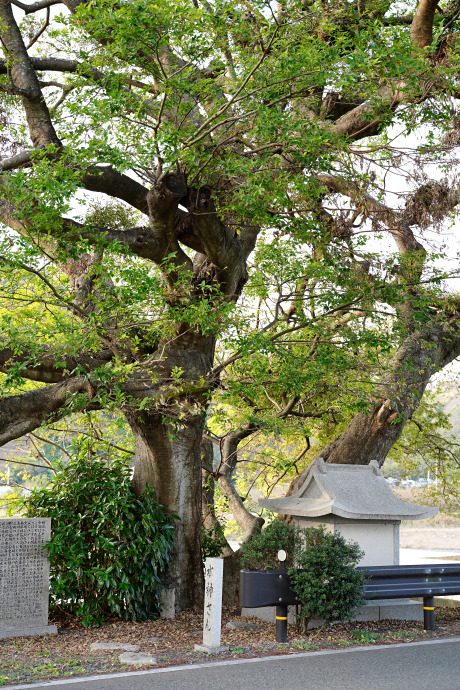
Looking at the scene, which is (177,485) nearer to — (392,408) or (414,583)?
(414,583)

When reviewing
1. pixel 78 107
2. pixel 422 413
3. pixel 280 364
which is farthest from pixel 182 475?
pixel 422 413

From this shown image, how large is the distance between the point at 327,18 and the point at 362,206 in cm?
279

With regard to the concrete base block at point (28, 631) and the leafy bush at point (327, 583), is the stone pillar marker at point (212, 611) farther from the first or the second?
the concrete base block at point (28, 631)

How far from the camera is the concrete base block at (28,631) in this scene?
27.8 feet

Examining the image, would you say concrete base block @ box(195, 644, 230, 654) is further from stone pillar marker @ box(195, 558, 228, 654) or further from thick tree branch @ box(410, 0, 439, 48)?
thick tree branch @ box(410, 0, 439, 48)

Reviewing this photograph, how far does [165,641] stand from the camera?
7.99 metres

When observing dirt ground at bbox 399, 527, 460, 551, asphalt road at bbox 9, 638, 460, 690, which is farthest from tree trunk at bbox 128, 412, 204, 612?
dirt ground at bbox 399, 527, 460, 551

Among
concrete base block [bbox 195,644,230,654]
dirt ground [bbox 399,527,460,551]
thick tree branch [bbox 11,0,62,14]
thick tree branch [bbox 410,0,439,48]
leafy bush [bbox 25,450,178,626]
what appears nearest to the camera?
concrete base block [bbox 195,644,230,654]

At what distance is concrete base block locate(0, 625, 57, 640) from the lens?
8.48 m

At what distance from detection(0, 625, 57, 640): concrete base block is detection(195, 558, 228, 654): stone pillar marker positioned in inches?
101

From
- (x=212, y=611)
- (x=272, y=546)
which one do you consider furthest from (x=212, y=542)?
(x=212, y=611)

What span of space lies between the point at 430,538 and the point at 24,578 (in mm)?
40965

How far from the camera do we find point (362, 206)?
10102 millimetres

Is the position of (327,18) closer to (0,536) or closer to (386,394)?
(386,394)
